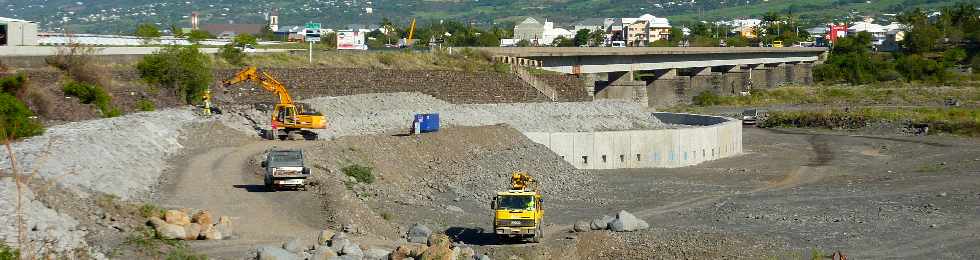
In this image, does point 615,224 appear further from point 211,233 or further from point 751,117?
point 751,117

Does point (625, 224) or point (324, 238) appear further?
point (625, 224)

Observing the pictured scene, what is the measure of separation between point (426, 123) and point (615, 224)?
22.4m

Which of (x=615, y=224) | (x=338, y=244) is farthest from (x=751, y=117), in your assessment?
(x=338, y=244)

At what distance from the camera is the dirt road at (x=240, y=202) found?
3075 centimetres

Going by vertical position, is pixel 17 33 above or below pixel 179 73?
above

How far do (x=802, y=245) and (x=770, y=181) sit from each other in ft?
72.9

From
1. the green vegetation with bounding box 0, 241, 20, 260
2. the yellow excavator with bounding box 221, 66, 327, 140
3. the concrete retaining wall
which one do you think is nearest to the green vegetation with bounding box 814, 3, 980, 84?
the concrete retaining wall

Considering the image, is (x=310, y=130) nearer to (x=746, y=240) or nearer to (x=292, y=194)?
(x=292, y=194)

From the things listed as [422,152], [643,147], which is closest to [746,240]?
[422,152]

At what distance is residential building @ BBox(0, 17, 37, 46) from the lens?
75.9 metres

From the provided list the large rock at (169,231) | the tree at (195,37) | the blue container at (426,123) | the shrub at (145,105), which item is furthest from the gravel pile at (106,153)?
the tree at (195,37)

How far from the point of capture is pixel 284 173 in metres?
39.2

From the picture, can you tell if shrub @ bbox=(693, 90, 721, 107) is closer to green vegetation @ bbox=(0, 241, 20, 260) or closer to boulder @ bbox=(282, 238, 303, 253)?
boulder @ bbox=(282, 238, 303, 253)

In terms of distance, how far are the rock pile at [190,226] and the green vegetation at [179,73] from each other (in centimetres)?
3775
